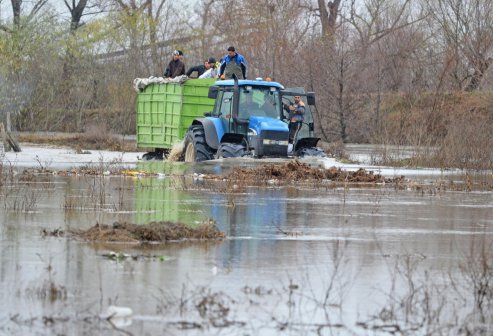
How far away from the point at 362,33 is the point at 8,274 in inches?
2174

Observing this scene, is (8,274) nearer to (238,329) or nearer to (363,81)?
(238,329)

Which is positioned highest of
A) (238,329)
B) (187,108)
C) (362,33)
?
(362,33)

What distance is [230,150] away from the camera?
90.4 ft

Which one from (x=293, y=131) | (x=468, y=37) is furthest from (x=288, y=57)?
(x=293, y=131)

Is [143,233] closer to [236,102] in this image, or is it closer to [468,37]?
[236,102]

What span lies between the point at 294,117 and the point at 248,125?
4.70 feet

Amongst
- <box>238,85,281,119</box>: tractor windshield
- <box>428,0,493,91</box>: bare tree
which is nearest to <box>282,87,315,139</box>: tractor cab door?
<box>238,85,281,119</box>: tractor windshield

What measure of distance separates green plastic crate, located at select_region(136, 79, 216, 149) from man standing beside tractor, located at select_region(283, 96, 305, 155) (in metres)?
3.86

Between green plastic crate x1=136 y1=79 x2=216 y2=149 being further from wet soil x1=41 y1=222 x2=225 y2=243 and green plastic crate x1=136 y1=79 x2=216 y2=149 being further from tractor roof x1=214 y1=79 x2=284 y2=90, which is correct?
wet soil x1=41 y1=222 x2=225 y2=243

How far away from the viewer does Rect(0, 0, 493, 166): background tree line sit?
4803 centimetres

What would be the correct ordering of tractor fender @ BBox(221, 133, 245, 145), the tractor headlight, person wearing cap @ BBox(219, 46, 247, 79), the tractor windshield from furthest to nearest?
person wearing cap @ BBox(219, 46, 247, 79) → the tractor windshield → tractor fender @ BBox(221, 133, 245, 145) → the tractor headlight

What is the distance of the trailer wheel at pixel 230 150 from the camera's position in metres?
27.5

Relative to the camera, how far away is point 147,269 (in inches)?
418

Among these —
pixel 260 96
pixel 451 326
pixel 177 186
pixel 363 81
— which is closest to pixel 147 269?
pixel 451 326
